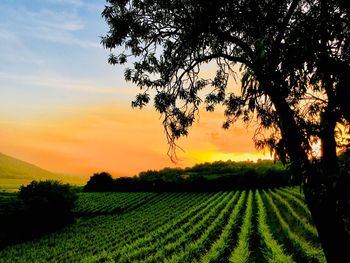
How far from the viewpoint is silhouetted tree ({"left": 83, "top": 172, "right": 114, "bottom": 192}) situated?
85.2 meters

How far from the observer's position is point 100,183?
285 ft

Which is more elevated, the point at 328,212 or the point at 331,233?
the point at 328,212

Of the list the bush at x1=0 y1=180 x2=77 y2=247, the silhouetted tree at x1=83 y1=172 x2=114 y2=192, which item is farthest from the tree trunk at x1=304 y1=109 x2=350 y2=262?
the silhouetted tree at x1=83 y1=172 x2=114 y2=192

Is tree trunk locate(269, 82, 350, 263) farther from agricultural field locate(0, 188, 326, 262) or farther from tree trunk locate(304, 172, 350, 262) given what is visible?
agricultural field locate(0, 188, 326, 262)

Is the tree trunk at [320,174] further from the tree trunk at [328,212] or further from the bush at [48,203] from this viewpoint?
the bush at [48,203]

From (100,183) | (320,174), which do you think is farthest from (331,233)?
(100,183)

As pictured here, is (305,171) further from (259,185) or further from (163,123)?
(259,185)

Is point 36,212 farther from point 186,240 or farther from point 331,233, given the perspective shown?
point 331,233

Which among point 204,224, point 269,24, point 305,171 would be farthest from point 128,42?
point 204,224

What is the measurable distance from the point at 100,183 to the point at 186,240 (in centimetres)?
6612

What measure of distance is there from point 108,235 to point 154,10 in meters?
27.9

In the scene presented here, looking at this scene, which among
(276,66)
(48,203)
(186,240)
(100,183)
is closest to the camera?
(276,66)

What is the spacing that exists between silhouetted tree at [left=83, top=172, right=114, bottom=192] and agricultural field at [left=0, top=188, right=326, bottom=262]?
33819 mm

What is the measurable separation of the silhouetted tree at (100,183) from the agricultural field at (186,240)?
3382cm
